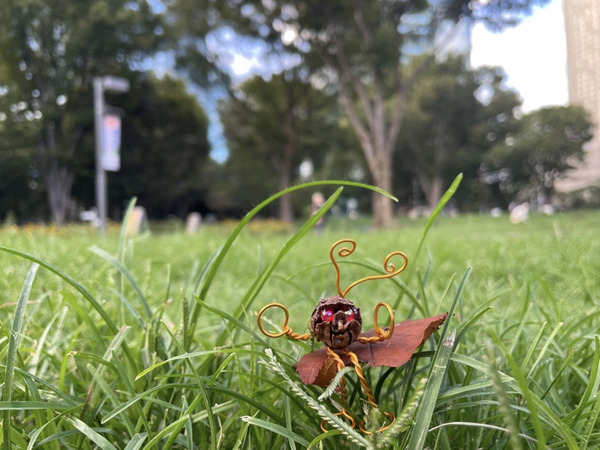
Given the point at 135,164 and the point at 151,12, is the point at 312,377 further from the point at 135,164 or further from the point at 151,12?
the point at 135,164

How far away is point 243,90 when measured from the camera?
61.1ft

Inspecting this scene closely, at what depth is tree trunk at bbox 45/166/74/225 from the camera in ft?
53.3

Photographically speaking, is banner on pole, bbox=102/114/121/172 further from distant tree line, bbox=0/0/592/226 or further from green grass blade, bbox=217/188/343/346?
green grass blade, bbox=217/188/343/346

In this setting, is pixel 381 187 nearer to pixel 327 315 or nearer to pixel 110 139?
pixel 110 139

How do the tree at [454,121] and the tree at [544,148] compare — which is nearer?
the tree at [544,148]

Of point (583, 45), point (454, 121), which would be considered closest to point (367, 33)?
point (583, 45)

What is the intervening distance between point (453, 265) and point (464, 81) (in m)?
25.5

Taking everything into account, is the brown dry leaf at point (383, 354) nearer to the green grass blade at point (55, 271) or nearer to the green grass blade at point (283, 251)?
the green grass blade at point (283, 251)

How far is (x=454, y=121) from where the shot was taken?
26500 millimetres

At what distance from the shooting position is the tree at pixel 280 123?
18.0 metres

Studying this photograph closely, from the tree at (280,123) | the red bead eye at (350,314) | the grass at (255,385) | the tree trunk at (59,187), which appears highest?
the tree at (280,123)

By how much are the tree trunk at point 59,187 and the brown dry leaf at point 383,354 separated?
17.8 metres

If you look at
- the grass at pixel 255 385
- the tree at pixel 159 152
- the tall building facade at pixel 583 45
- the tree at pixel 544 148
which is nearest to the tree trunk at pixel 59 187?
the tree at pixel 159 152

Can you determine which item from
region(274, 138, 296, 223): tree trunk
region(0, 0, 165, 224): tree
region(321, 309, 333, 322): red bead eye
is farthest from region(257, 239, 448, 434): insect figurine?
region(274, 138, 296, 223): tree trunk
